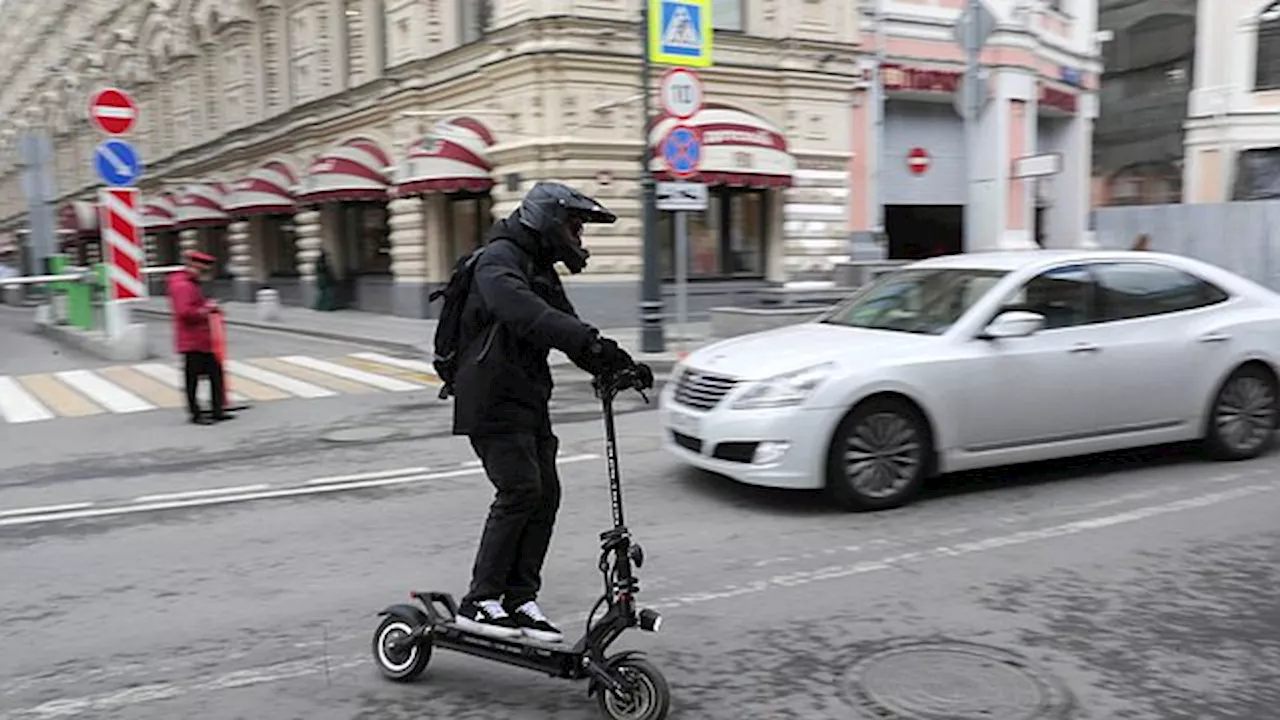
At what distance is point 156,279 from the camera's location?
133 ft

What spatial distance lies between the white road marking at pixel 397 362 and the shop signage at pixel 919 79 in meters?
12.8

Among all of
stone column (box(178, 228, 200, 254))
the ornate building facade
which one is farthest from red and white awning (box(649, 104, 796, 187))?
stone column (box(178, 228, 200, 254))

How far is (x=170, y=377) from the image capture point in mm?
13406

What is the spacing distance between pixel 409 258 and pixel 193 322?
12491mm

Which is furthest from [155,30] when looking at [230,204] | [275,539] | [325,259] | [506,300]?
[506,300]

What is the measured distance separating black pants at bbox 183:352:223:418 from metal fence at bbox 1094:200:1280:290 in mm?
19747

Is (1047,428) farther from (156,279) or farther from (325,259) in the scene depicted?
(156,279)

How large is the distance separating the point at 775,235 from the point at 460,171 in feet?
21.2

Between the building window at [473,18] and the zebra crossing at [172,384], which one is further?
the building window at [473,18]

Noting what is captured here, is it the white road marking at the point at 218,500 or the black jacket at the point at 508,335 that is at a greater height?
the black jacket at the point at 508,335

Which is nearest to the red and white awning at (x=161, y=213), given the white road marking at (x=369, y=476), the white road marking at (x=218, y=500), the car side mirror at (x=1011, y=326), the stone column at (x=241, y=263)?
the stone column at (x=241, y=263)

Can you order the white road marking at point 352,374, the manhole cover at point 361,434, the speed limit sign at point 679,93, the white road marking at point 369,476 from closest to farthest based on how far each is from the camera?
the white road marking at point 369,476
the manhole cover at point 361,434
the white road marking at point 352,374
the speed limit sign at point 679,93

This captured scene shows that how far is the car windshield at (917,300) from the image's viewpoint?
6.89m

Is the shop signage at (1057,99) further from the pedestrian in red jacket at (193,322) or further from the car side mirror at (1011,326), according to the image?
the pedestrian in red jacket at (193,322)
